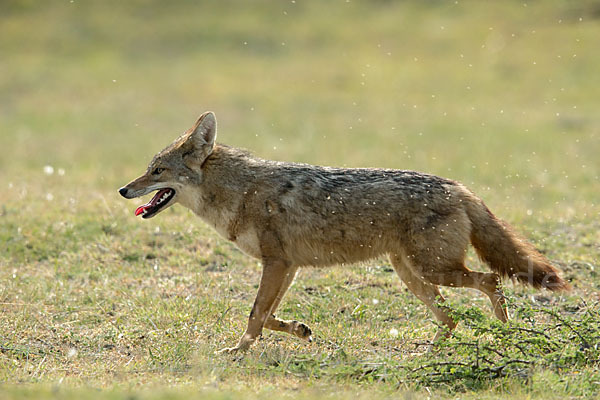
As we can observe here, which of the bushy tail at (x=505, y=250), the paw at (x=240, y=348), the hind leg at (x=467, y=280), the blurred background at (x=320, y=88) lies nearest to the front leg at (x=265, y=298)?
the paw at (x=240, y=348)

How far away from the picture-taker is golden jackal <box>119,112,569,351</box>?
261 inches

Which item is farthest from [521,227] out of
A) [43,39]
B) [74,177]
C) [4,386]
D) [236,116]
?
[43,39]

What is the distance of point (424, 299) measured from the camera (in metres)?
7.15

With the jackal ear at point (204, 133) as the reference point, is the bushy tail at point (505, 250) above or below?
below

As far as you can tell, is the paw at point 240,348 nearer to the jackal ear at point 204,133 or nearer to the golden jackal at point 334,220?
the golden jackal at point 334,220

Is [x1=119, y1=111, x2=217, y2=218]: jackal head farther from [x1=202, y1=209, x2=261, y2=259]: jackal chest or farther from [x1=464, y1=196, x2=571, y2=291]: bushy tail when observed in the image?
[x1=464, y1=196, x2=571, y2=291]: bushy tail

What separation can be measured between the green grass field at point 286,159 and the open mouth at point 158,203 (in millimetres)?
948

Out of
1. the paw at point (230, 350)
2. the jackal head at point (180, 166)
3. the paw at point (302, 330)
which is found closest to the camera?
the paw at point (230, 350)

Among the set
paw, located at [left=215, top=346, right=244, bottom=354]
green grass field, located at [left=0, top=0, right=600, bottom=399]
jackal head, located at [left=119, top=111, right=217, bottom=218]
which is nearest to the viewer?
green grass field, located at [left=0, top=0, right=600, bottom=399]

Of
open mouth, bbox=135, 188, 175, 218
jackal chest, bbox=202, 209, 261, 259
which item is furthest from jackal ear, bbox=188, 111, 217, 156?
jackal chest, bbox=202, 209, 261, 259

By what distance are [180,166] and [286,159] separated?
7670mm

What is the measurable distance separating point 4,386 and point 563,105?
18111 millimetres

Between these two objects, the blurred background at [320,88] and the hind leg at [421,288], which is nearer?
the hind leg at [421,288]

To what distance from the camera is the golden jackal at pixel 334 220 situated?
21.8ft
